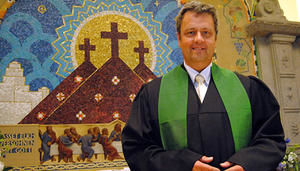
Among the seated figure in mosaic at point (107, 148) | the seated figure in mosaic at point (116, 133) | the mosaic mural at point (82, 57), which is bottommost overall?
the seated figure in mosaic at point (107, 148)

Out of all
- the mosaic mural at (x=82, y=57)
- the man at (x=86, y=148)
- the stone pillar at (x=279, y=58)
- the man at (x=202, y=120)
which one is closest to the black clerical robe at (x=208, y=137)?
the man at (x=202, y=120)

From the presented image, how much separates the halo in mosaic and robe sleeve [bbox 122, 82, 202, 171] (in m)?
3.53

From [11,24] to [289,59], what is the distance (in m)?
5.33

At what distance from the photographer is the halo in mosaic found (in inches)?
217

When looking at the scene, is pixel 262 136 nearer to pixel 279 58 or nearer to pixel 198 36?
pixel 198 36

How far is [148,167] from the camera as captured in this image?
194 cm

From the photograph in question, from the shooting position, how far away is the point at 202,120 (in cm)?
201

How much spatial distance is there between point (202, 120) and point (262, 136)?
0.38 m

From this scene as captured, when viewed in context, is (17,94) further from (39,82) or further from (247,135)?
(247,135)

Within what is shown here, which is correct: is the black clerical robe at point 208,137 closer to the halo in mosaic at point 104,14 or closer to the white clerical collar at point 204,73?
the white clerical collar at point 204,73

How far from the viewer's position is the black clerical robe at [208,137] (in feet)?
6.17

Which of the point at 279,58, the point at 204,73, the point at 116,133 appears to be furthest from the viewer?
the point at 279,58

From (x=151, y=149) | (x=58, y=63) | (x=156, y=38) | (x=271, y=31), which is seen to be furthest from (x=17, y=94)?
(x=271, y=31)

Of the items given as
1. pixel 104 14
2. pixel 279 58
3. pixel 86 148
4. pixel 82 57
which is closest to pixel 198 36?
pixel 86 148
